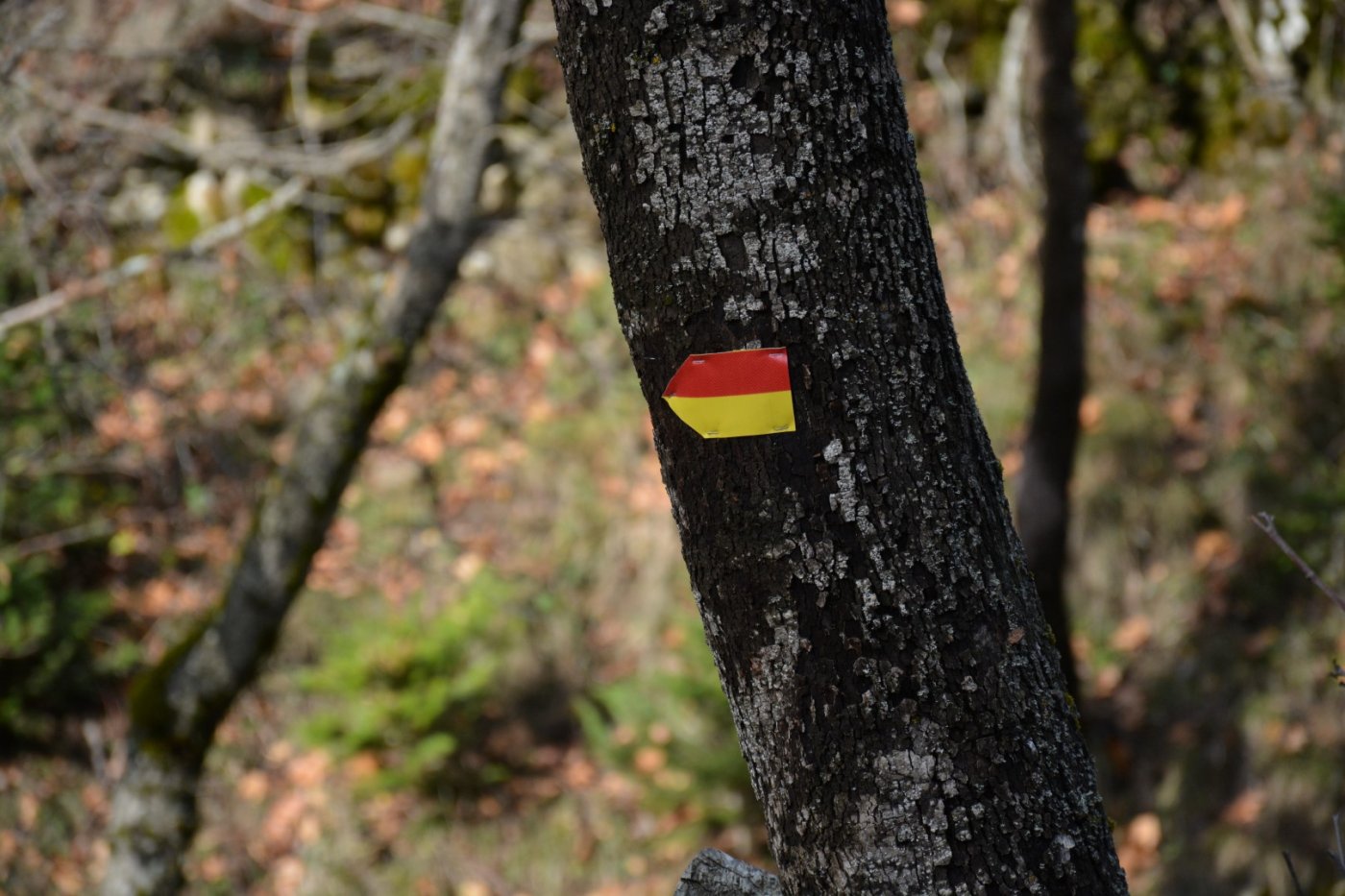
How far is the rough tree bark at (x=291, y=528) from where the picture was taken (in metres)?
3.67

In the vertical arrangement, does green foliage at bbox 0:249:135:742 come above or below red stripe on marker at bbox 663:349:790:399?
below

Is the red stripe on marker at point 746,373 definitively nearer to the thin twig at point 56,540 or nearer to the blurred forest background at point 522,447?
the blurred forest background at point 522,447

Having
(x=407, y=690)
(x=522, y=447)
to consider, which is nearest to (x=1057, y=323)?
(x=407, y=690)

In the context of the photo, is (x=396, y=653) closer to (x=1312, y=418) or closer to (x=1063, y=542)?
(x=1063, y=542)

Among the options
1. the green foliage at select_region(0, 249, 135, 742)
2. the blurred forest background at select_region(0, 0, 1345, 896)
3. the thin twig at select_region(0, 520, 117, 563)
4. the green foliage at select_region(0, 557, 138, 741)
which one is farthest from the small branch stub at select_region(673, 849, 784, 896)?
the thin twig at select_region(0, 520, 117, 563)

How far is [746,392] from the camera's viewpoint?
3.76 ft

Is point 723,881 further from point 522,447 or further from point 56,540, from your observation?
point 56,540

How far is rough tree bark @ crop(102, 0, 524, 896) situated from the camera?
3672 mm

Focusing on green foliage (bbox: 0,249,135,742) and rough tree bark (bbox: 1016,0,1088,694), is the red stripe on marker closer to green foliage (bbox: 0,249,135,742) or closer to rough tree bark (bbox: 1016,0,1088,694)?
rough tree bark (bbox: 1016,0,1088,694)

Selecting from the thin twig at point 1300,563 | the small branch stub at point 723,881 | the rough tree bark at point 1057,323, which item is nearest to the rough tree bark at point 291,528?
the rough tree bark at point 1057,323

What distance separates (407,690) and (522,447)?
1771mm

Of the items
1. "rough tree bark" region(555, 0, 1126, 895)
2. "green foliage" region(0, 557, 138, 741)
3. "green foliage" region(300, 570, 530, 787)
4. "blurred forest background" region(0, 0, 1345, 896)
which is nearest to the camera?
"rough tree bark" region(555, 0, 1126, 895)

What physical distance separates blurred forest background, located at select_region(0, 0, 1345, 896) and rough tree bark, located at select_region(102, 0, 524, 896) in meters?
0.46

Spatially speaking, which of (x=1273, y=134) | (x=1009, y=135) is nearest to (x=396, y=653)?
(x=1009, y=135)
